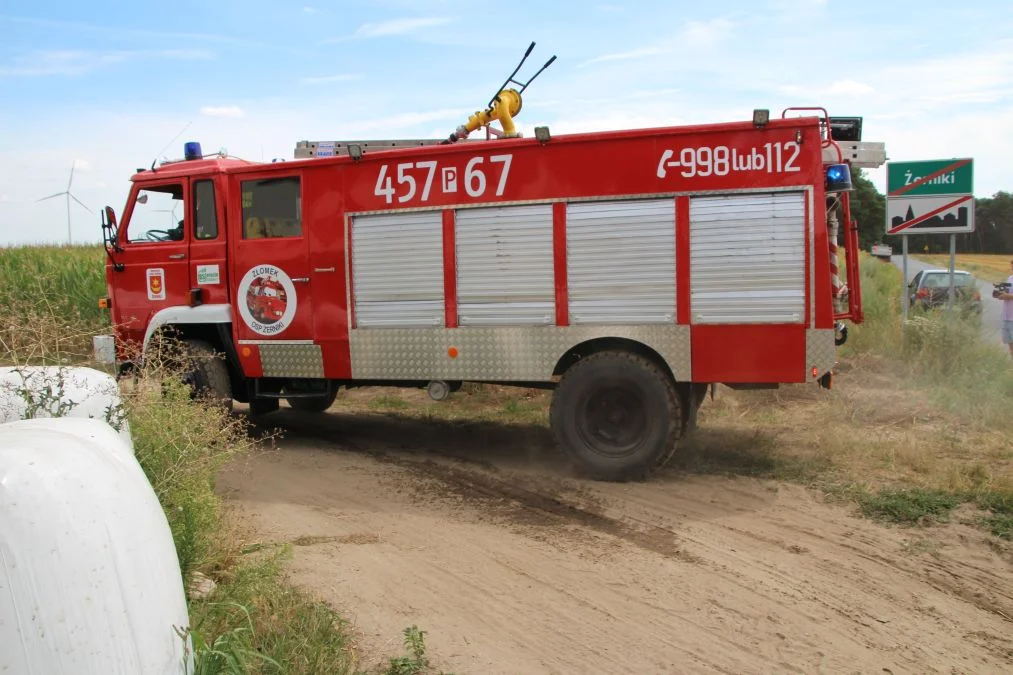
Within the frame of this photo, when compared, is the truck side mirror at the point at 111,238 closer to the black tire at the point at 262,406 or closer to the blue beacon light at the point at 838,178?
the black tire at the point at 262,406

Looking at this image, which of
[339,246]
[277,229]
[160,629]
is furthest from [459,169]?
[160,629]

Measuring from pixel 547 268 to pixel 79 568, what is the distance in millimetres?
4939

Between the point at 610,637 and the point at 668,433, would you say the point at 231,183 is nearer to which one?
the point at 668,433

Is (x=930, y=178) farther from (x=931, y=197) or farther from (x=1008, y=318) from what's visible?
(x=1008, y=318)

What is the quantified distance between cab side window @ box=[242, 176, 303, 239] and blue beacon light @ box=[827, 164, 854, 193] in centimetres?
466

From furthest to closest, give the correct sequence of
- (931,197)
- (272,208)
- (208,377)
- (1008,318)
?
1. (1008,318)
2. (931,197)
3. (208,377)
4. (272,208)

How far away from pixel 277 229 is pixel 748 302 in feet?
14.4

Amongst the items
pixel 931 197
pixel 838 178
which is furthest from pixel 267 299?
pixel 931 197

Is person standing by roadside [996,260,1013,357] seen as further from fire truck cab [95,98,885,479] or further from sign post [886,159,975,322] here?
fire truck cab [95,98,885,479]

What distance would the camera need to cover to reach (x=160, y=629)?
2.84 m

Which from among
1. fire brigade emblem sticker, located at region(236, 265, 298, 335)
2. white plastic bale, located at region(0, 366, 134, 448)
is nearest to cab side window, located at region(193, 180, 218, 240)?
fire brigade emblem sticker, located at region(236, 265, 298, 335)

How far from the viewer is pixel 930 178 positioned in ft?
35.9

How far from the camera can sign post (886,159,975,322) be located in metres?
10.8

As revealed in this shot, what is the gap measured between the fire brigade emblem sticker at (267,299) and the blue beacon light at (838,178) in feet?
15.8
